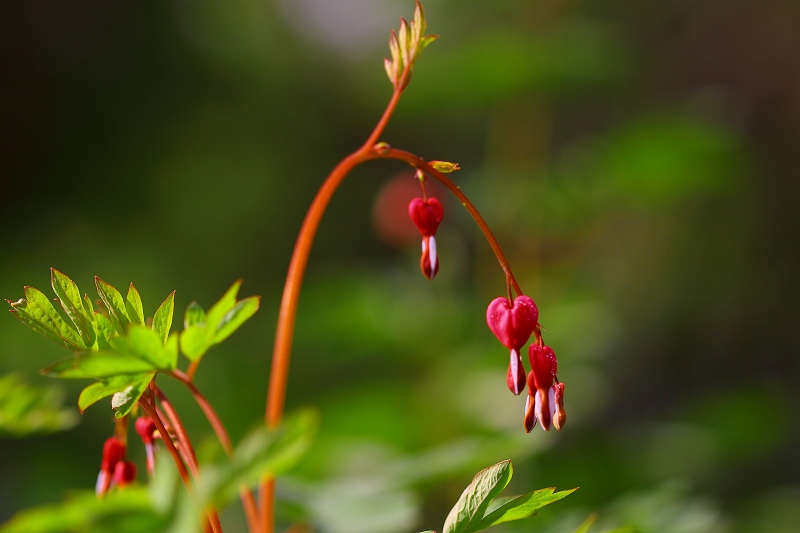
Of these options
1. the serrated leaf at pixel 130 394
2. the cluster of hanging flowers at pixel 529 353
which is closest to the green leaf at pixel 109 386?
the serrated leaf at pixel 130 394

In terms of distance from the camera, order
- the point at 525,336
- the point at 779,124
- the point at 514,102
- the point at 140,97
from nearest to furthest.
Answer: the point at 525,336 → the point at 514,102 → the point at 779,124 → the point at 140,97

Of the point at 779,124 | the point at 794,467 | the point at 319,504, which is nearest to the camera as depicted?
the point at 319,504

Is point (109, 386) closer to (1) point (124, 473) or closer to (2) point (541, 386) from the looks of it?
(1) point (124, 473)

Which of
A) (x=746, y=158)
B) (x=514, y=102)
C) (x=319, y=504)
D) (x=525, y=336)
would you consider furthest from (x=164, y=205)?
(x=525, y=336)

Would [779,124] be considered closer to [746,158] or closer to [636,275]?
[636,275]

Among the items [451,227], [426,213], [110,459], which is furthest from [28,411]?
[451,227]

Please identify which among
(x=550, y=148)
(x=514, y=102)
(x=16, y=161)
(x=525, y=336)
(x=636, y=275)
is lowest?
(x=525, y=336)
